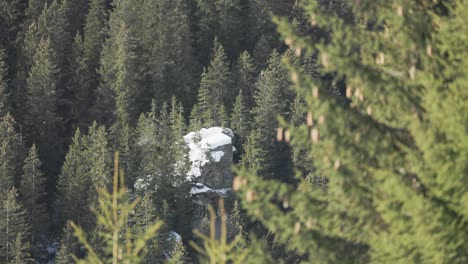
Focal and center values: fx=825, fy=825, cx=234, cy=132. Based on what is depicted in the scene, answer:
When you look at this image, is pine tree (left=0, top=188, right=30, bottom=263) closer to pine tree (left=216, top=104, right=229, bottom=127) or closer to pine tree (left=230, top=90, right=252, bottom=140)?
pine tree (left=216, top=104, right=229, bottom=127)

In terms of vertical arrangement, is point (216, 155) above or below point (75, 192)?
above

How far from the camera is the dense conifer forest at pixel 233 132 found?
932 cm

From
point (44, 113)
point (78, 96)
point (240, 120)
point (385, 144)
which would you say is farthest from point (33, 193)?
point (385, 144)

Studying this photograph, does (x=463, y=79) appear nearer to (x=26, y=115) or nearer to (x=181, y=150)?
(x=181, y=150)

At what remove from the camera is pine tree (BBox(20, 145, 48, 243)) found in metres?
70.8

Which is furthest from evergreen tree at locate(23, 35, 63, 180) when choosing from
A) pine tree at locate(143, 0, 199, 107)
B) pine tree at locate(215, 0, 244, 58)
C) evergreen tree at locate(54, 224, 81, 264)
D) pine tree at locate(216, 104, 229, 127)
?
pine tree at locate(215, 0, 244, 58)

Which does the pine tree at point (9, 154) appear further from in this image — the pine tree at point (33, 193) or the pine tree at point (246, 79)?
the pine tree at point (246, 79)

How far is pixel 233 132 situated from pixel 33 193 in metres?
21.7

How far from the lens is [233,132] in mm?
83062

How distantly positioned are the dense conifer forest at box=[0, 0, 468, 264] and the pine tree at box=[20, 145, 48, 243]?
17 cm

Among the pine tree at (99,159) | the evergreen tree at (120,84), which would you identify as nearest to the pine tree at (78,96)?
the evergreen tree at (120,84)

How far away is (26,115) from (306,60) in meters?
31.3

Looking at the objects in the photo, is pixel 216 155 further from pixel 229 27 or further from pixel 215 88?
pixel 229 27

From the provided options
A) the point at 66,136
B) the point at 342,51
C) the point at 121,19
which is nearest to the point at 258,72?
the point at 121,19
